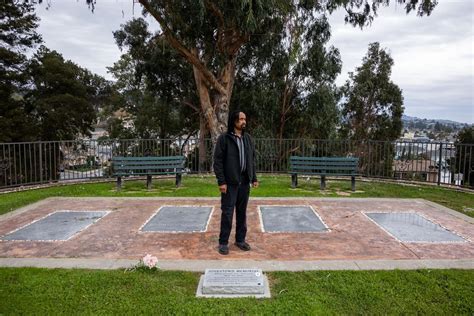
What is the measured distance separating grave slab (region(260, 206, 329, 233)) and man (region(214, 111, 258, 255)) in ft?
3.77

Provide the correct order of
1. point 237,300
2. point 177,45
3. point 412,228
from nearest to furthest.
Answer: point 237,300 < point 412,228 < point 177,45

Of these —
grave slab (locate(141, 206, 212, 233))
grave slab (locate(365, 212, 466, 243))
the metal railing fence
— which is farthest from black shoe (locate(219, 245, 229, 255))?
the metal railing fence

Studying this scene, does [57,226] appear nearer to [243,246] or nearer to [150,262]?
[150,262]

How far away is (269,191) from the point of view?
8883 millimetres

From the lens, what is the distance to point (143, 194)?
864 centimetres

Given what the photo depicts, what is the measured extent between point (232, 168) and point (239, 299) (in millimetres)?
1655

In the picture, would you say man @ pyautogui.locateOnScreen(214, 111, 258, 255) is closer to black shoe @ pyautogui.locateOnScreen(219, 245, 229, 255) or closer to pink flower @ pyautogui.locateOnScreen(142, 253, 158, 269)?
black shoe @ pyautogui.locateOnScreen(219, 245, 229, 255)

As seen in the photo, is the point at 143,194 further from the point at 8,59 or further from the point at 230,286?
the point at 8,59

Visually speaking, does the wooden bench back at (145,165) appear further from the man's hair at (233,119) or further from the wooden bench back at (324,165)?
the man's hair at (233,119)

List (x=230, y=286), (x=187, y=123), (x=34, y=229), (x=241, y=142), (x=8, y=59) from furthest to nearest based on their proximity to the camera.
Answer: (x=187, y=123) → (x=8, y=59) → (x=34, y=229) → (x=241, y=142) → (x=230, y=286)

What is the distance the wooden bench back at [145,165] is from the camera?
9117mm

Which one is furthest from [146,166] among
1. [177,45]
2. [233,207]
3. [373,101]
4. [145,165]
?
[373,101]

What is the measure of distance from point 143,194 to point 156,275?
483 centimetres

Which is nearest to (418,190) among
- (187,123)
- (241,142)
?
(241,142)
